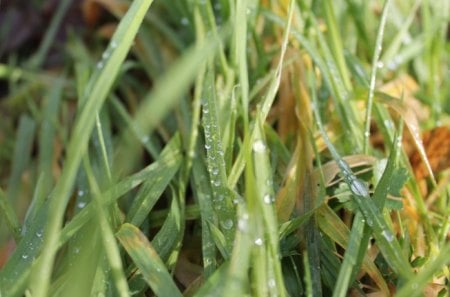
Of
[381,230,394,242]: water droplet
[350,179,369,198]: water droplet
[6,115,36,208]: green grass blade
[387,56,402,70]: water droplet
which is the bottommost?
[381,230,394,242]: water droplet

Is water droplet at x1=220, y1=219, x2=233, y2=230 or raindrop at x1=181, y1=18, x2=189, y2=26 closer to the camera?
water droplet at x1=220, y1=219, x2=233, y2=230

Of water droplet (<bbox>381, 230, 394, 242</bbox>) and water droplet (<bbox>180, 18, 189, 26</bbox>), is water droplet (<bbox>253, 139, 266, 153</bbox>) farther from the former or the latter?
water droplet (<bbox>180, 18, 189, 26</bbox>)

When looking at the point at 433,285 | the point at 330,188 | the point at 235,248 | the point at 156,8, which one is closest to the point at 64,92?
the point at 156,8

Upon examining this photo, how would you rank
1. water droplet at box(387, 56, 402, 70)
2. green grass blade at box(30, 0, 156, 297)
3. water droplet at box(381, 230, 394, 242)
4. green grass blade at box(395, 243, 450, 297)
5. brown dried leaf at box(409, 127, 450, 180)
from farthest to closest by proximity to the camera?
water droplet at box(387, 56, 402, 70) → brown dried leaf at box(409, 127, 450, 180) → water droplet at box(381, 230, 394, 242) → green grass blade at box(395, 243, 450, 297) → green grass blade at box(30, 0, 156, 297)

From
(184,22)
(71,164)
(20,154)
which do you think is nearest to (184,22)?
(184,22)

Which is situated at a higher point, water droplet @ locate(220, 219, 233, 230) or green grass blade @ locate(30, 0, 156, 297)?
green grass blade @ locate(30, 0, 156, 297)

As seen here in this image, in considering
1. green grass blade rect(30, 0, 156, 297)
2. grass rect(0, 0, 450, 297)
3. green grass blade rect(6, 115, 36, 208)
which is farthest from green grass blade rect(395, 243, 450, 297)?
green grass blade rect(6, 115, 36, 208)

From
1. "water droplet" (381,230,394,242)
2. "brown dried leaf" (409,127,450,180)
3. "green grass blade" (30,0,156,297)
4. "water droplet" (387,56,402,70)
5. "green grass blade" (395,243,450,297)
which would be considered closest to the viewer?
"green grass blade" (30,0,156,297)

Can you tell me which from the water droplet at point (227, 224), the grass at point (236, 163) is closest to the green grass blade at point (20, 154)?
the grass at point (236, 163)

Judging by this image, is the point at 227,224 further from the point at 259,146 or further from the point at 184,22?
the point at 184,22
